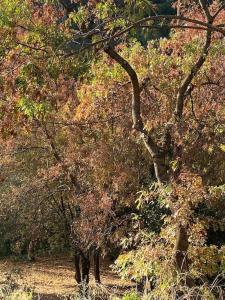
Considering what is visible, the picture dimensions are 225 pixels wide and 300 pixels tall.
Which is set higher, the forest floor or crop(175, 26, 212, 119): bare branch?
crop(175, 26, 212, 119): bare branch

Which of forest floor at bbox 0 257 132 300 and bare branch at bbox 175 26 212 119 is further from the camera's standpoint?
forest floor at bbox 0 257 132 300

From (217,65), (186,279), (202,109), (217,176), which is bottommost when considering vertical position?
(186,279)

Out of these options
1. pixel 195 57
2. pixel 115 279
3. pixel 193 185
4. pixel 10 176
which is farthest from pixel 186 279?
pixel 115 279

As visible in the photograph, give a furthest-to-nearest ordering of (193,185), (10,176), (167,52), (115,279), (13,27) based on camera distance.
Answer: (115,279), (10,176), (167,52), (193,185), (13,27)

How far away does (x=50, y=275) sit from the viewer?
21.8 meters

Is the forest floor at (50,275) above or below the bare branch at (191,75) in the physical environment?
below

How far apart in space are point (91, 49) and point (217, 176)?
6.61 metres

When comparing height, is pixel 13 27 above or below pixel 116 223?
above

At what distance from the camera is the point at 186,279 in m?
7.89

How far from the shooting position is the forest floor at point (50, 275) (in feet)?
58.3

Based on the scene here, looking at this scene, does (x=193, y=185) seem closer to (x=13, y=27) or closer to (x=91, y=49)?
(x=91, y=49)

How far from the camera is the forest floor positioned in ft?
58.3

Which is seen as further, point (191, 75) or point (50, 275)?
point (50, 275)

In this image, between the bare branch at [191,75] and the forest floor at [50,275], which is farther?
the forest floor at [50,275]
